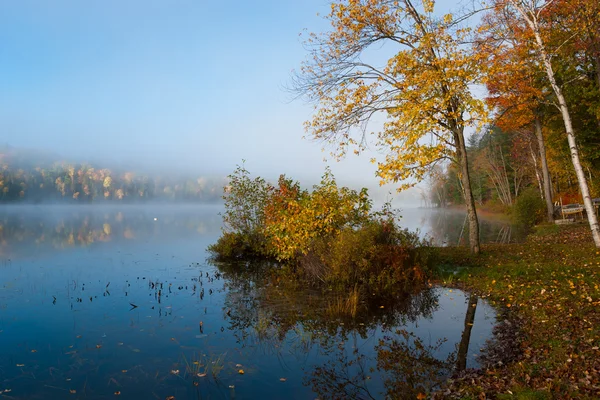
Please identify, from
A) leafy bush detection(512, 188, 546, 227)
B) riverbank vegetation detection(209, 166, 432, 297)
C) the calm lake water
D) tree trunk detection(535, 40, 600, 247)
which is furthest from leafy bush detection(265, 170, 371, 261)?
leafy bush detection(512, 188, 546, 227)

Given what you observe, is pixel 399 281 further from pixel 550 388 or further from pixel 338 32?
pixel 338 32

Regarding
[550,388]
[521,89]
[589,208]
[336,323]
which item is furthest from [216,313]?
[521,89]

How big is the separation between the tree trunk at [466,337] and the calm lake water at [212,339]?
13 centimetres

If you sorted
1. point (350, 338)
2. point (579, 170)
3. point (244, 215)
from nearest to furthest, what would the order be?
point (350, 338), point (579, 170), point (244, 215)

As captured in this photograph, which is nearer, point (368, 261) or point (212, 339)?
point (212, 339)

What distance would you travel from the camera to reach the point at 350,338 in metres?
8.67

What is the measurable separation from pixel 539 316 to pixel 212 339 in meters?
7.63

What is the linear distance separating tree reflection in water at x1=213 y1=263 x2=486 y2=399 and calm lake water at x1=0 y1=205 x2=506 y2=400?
0.03 metres

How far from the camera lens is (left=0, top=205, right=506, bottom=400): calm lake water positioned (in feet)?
21.6

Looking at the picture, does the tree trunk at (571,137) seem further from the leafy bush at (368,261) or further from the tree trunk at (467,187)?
the leafy bush at (368,261)

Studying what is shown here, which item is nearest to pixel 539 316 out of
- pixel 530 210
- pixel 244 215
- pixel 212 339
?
pixel 212 339

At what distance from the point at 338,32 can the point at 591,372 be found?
1409 centimetres

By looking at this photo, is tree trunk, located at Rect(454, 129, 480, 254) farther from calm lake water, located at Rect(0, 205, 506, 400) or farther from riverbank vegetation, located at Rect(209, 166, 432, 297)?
calm lake water, located at Rect(0, 205, 506, 400)

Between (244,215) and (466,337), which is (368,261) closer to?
(466,337)
